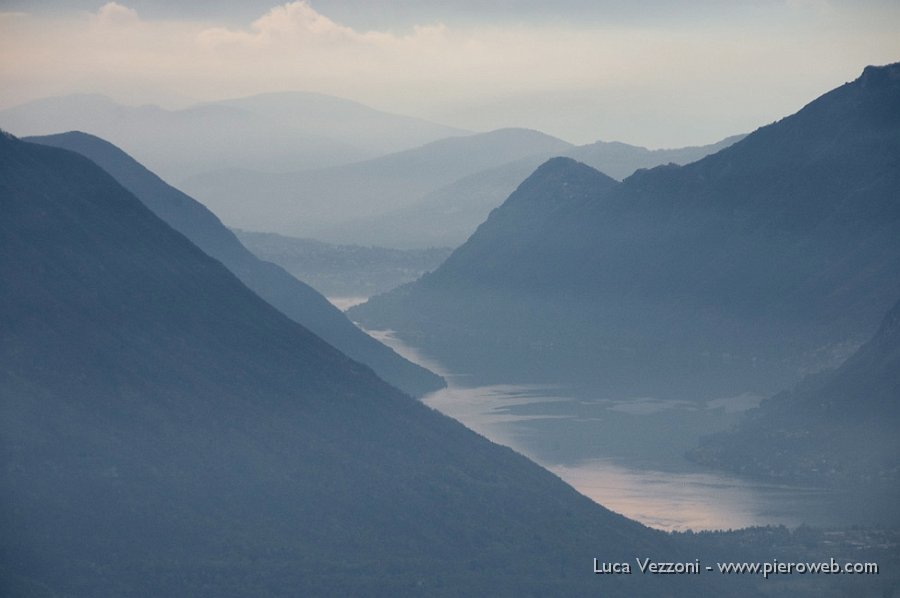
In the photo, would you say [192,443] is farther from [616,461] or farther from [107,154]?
[107,154]

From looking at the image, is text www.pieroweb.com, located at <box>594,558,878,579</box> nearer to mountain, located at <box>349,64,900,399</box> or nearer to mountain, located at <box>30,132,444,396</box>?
mountain, located at <box>349,64,900,399</box>

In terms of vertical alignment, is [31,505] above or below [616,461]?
below

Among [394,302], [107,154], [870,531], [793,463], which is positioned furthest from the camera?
[394,302]

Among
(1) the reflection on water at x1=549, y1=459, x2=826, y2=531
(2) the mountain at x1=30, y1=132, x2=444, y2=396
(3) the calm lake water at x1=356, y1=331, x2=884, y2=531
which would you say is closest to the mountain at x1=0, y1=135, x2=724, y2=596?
(1) the reflection on water at x1=549, y1=459, x2=826, y2=531

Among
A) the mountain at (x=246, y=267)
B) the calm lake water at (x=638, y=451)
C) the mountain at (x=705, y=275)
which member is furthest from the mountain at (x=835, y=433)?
the mountain at (x=246, y=267)

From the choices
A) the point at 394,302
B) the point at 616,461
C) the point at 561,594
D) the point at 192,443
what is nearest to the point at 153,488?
the point at 192,443

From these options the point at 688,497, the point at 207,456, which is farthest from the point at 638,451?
the point at 207,456
